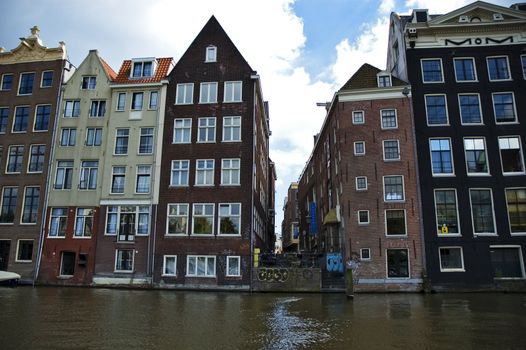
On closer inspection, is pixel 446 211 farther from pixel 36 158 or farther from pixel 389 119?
pixel 36 158

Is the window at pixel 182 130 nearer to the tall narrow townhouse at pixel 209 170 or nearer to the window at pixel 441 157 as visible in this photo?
the tall narrow townhouse at pixel 209 170

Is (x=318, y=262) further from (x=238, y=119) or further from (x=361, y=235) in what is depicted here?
(x=238, y=119)

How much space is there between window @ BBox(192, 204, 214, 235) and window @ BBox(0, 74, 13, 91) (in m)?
22.8

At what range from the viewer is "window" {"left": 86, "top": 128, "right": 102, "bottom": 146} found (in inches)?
1372

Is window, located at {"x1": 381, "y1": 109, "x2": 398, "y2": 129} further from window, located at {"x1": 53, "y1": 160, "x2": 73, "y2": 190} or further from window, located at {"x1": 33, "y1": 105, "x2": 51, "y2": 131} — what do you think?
window, located at {"x1": 33, "y1": 105, "x2": 51, "y2": 131}

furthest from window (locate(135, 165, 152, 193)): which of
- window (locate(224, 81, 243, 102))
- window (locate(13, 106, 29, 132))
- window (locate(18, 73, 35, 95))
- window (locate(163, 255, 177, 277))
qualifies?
window (locate(18, 73, 35, 95))

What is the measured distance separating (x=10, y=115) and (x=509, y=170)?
44.1m

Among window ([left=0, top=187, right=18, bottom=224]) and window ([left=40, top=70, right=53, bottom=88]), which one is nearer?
window ([left=0, top=187, right=18, bottom=224])

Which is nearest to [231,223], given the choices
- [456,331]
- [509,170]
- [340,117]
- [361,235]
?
[361,235]

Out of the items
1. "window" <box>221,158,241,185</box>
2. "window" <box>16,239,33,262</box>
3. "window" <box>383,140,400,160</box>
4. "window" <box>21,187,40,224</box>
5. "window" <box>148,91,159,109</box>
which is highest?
"window" <box>148,91,159,109</box>

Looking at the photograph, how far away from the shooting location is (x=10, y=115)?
121 feet

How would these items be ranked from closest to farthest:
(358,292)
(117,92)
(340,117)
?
(358,292) < (340,117) < (117,92)

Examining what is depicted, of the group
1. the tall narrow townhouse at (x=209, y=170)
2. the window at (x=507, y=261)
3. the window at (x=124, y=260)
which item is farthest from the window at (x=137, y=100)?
the window at (x=507, y=261)

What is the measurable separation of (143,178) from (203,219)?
6.59 metres
